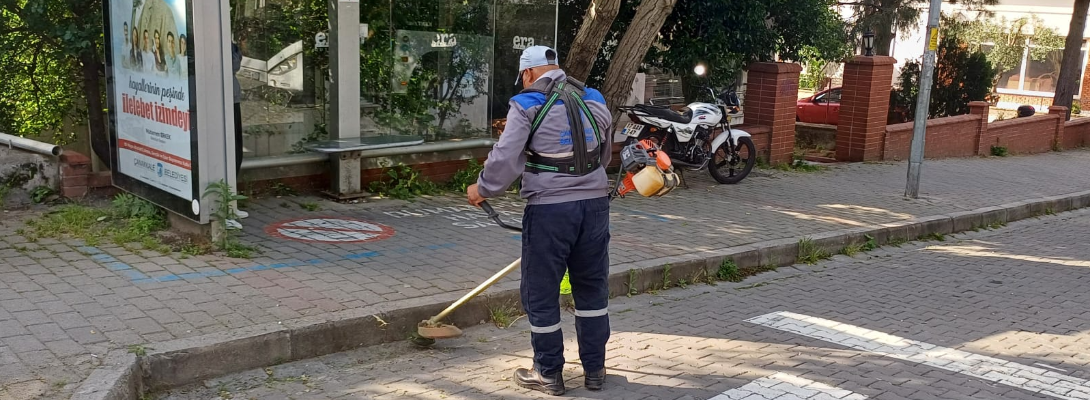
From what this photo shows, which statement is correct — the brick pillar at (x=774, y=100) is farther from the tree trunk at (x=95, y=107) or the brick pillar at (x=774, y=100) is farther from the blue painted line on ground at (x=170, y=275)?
the tree trunk at (x=95, y=107)

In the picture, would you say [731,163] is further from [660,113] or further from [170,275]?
[170,275]

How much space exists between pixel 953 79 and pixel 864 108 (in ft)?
18.1

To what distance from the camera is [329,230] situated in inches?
305

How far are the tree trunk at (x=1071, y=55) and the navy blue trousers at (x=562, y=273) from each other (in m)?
19.8

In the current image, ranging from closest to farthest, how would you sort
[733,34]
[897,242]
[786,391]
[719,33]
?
[786,391] < [897,242] < [719,33] < [733,34]

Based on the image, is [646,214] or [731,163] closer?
[646,214]

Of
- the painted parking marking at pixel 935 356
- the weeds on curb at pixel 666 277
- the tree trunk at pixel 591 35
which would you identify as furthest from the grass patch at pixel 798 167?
the painted parking marking at pixel 935 356

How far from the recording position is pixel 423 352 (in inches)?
218

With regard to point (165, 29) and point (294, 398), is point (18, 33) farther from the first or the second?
point (294, 398)

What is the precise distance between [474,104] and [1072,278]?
6.11 metres

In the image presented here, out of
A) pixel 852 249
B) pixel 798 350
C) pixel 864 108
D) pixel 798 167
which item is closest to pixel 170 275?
pixel 798 350

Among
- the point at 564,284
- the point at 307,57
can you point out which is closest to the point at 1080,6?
the point at 307,57

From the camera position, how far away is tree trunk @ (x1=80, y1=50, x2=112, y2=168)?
8.34 meters

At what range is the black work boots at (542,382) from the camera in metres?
4.91
